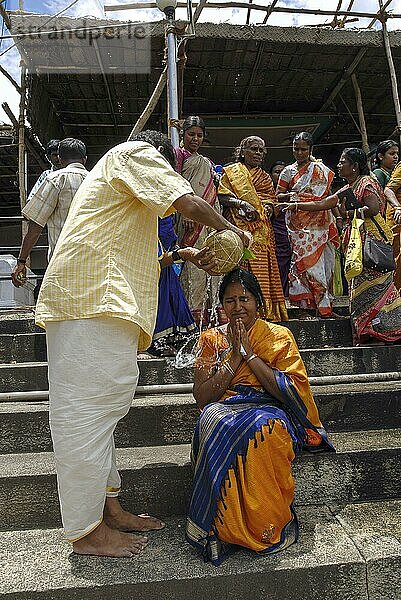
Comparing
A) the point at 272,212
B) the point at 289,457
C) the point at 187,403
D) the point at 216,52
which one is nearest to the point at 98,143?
the point at 216,52

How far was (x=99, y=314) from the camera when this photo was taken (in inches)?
86.1

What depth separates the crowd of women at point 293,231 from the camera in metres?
4.18

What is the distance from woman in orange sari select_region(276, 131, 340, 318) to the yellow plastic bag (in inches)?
28.5

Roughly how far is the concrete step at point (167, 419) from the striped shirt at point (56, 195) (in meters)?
1.29

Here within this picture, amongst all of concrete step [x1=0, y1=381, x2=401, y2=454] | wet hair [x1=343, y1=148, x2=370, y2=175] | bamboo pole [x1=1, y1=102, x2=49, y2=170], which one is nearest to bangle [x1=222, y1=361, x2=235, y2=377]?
concrete step [x1=0, y1=381, x2=401, y2=454]

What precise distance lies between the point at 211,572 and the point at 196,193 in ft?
10.4

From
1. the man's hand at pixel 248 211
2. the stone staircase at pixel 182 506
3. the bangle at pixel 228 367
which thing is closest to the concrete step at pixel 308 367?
the stone staircase at pixel 182 506

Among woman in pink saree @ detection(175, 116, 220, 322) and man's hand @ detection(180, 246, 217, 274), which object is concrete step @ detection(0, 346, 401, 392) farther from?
man's hand @ detection(180, 246, 217, 274)

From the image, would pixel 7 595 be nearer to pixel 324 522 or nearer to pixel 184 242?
pixel 324 522

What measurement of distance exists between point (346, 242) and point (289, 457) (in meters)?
2.89

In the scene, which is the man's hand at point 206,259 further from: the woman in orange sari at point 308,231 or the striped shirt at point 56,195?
the woman in orange sari at point 308,231

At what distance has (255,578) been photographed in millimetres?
2182

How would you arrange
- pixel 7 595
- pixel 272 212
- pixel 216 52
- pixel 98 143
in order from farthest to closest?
pixel 98 143
pixel 216 52
pixel 272 212
pixel 7 595

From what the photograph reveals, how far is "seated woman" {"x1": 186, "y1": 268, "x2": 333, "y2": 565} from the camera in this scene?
2.28 m
